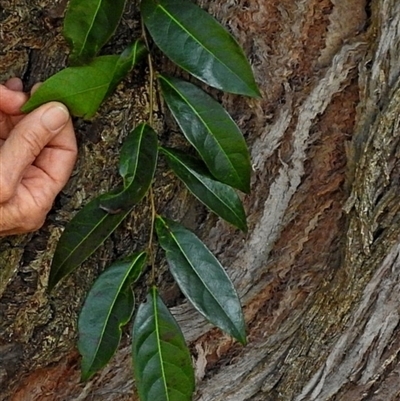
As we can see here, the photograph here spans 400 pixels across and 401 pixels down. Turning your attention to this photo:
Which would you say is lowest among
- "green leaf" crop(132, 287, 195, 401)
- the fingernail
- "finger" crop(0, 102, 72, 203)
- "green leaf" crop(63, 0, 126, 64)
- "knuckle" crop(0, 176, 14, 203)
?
"green leaf" crop(132, 287, 195, 401)

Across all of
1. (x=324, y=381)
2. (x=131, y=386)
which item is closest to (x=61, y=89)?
(x=131, y=386)

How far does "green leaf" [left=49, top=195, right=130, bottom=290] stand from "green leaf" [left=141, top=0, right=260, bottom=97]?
0.23 m

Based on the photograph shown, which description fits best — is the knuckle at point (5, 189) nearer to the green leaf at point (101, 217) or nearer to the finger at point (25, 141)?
the finger at point (25, 141)

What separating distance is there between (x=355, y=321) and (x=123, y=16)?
0.62 m

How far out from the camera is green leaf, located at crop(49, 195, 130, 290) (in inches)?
41.4

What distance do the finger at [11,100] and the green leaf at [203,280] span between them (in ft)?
0.96

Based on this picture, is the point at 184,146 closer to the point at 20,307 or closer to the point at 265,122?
the point at 265,122

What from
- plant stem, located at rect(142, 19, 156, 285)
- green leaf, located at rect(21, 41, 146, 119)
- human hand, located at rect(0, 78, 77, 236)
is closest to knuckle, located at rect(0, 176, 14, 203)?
human hand, located at rect(0, 78, 77, 236)

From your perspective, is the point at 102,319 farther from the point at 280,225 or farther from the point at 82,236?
the point at 280,225

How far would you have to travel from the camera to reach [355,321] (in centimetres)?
121

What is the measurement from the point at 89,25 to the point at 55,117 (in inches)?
5.3

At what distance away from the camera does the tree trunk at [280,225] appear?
1087 millimetres

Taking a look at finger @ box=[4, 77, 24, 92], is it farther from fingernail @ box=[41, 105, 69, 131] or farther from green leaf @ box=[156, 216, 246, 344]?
green leaf @ box=[156, 216, 246, 344]

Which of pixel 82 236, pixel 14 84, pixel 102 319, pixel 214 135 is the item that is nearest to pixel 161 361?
pixel 102 319
